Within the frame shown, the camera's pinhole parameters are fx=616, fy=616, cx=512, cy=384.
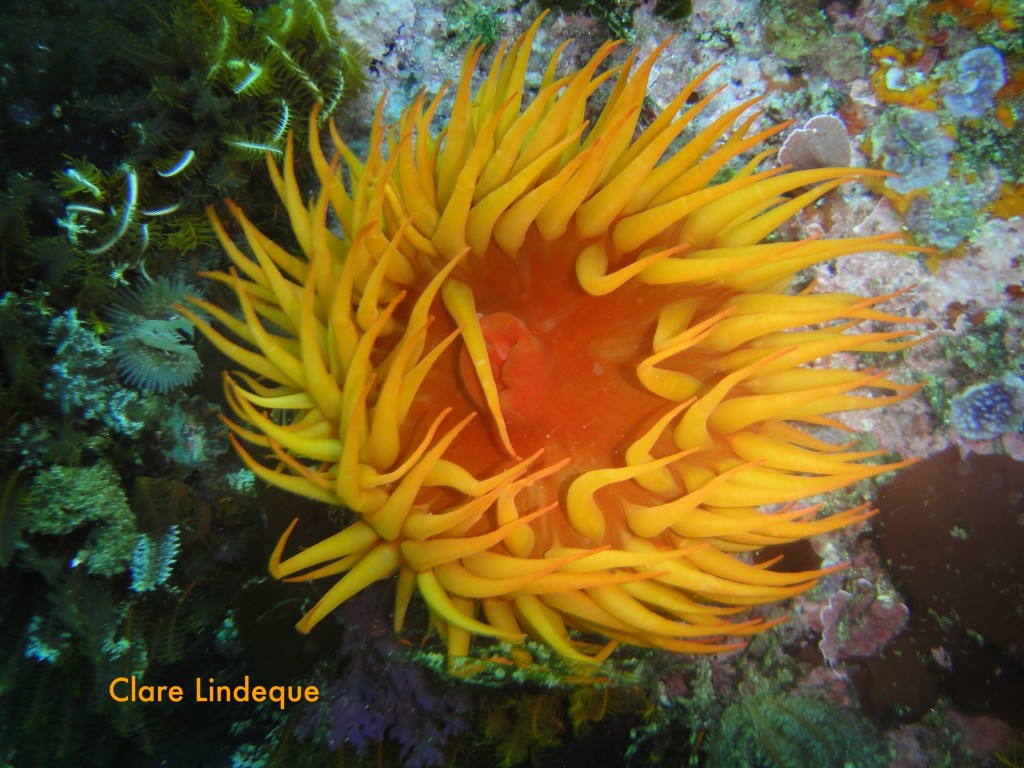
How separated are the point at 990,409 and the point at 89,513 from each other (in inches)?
177

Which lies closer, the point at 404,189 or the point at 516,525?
the point at 516,525

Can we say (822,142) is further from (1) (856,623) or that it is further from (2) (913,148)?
(1) (856,623)

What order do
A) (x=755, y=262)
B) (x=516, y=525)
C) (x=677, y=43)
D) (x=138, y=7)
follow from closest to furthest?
(x=516, y=525) → (x=755, y=262) → (x=138, y=7) → (x=677, y=43)

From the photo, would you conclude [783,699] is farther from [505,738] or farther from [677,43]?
[677,43]

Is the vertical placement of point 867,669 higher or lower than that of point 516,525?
lower

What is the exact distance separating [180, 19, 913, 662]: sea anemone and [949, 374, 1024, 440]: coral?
3.04 feet

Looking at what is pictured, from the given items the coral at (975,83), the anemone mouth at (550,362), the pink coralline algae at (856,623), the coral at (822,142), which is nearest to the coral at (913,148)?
the coral at (975,83)

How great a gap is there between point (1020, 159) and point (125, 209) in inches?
185

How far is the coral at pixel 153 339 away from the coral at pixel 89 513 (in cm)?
46

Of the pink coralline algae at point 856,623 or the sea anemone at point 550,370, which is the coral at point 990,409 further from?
the pink coralline algae at point 856,623

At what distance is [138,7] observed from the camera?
3.17 meters

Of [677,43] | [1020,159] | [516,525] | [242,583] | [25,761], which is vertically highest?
[677,43]

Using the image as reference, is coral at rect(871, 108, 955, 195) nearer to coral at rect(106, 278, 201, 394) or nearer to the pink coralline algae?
the pink coralline algae

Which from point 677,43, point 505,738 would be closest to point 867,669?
point 505,738
